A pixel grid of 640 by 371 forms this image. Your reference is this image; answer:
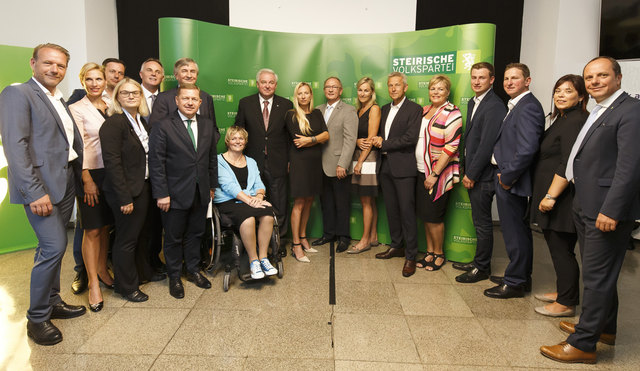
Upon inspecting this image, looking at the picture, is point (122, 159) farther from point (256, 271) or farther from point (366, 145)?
point (366, 145)

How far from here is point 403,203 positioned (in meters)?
4.11

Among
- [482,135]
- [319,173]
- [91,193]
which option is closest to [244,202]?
[319,173]

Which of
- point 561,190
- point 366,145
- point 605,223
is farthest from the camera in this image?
point 366,145

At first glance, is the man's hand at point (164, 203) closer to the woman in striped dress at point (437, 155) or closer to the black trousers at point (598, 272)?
the woman in striped dress at point (437, 155)

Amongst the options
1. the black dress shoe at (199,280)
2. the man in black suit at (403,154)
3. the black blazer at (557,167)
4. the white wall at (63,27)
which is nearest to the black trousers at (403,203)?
the man in black suit at (403,154)

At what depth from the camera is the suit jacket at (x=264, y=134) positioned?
13.9ft

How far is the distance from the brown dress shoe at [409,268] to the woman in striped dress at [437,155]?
0.61ft

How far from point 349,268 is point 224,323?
1538 millimetres

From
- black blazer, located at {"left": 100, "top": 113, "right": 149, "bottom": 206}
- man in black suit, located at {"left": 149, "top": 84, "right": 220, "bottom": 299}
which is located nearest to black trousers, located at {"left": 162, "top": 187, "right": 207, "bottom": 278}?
man in black suit, located at {"left": 149, "top": 84, "right": 220, "bottom": 299}

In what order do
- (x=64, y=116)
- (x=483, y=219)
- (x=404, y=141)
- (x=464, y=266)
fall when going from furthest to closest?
(x=464, y=266) → (x=404, y=141) → (x=483, y=219) → (x=64, y=116)

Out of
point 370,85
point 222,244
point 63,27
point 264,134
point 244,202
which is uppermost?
point 63,27

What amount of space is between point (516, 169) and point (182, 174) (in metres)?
2.55

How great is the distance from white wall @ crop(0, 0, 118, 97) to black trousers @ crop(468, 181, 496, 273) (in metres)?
4.93

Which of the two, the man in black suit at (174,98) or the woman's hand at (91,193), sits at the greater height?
the man in black suit at (174,98)
